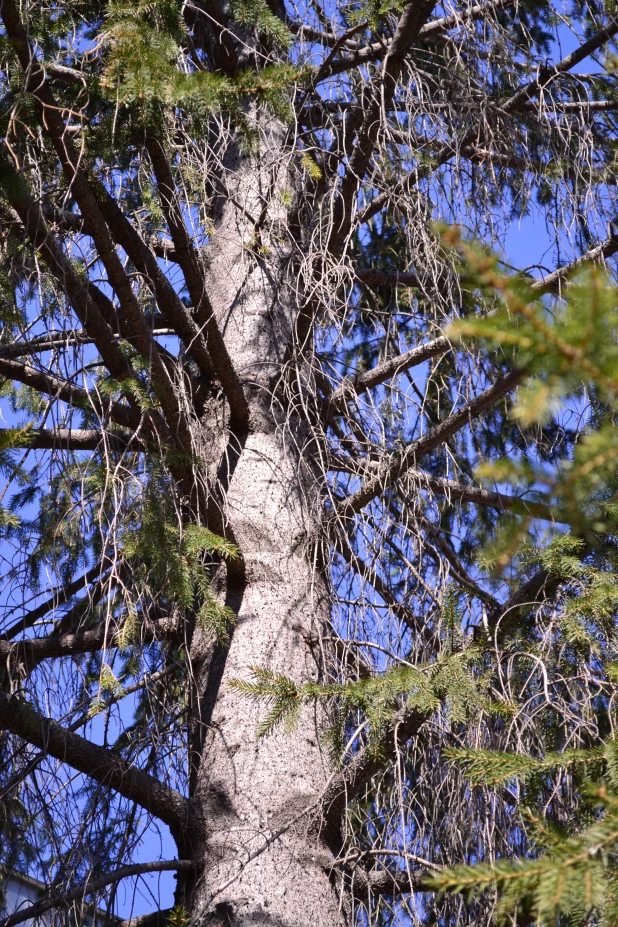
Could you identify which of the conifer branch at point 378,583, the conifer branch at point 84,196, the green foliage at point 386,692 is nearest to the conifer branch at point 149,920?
the green foliage at point 386,692

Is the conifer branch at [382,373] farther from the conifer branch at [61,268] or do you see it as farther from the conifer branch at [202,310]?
the conifer branch at [61,268]

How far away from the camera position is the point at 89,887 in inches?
92.5

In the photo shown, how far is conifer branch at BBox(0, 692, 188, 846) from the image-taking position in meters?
2.41

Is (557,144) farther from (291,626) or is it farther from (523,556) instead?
(291,626)

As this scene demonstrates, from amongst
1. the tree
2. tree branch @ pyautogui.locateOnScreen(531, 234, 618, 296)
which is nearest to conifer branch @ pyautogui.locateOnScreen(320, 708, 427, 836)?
the tree

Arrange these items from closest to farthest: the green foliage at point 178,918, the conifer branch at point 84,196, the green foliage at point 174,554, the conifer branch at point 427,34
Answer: the green foliage at point 178,918, the conifer branch at point 84,196, the green foliage at point 174,554, the conifer branch at point 427,34

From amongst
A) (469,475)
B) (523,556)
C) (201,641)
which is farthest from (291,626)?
(469,475)

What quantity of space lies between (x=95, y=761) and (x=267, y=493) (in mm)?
998

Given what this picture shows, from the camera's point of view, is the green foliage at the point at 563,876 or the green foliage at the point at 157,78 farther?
the green foliage at the point at 157,78

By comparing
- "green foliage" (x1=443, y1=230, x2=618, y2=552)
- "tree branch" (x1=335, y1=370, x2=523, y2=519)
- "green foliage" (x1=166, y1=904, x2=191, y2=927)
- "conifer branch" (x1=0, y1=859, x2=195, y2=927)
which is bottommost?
"green foliage" (x1=166, y1=904, x2=191, y2=927)

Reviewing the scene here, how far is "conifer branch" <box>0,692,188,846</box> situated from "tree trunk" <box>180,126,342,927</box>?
8cm

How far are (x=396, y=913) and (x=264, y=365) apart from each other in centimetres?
177

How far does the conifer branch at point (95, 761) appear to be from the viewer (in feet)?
7.89

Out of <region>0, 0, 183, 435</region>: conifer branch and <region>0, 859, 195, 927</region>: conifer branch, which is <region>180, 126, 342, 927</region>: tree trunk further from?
<region>0, 0, 183, 435</region>: conifer branch
